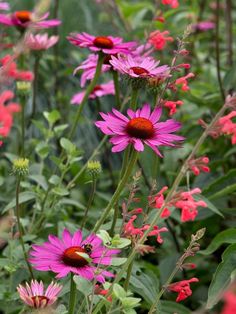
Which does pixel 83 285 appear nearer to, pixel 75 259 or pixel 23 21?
pixel 75 259

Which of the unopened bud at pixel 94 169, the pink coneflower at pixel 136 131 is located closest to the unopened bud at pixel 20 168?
the unopened bud at pixel 94 169

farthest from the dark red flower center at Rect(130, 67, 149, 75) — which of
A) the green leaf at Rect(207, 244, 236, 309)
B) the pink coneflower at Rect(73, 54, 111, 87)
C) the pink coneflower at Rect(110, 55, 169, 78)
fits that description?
the green leaf at Rect(207, 244, 236, 309)

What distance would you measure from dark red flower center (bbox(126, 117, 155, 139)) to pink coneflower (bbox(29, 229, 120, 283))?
174mm

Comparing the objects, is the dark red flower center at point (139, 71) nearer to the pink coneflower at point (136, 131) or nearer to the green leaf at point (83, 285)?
the pink coneflower at point (136, 131)

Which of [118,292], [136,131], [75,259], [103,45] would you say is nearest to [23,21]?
[103,45]

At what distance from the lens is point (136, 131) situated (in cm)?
105

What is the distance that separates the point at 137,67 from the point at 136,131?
203 mm

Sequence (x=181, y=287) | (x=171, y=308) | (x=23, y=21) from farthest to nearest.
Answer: (x=23, y=21)
(x=171, y=308)
(x=181, y=287)

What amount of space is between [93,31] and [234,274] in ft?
8.61

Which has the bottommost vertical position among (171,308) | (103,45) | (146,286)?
(171,308)

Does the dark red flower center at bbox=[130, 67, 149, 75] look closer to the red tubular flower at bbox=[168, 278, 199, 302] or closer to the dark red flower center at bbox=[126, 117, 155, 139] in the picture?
the dark red flower center at bbox=[126, 117, 155, 139]

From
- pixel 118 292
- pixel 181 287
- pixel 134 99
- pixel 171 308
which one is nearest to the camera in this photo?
pixel 118 292

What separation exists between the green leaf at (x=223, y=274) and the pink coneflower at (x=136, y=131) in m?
0.25

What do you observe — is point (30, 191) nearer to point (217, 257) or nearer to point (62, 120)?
point (217, 257)
